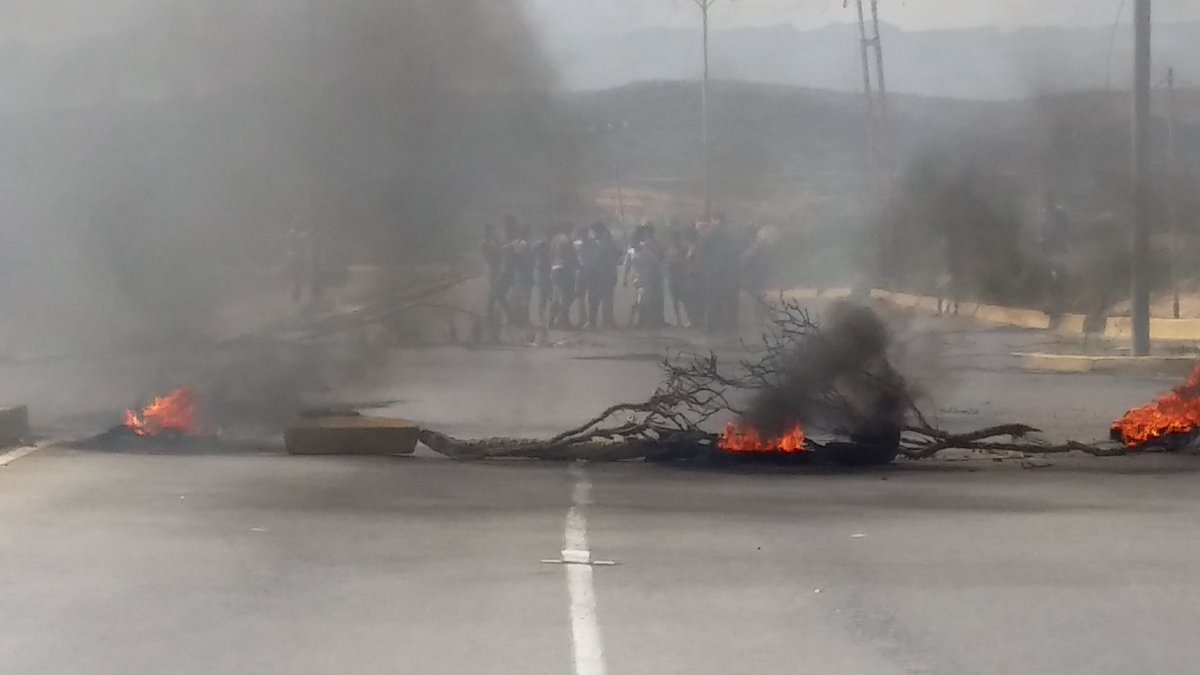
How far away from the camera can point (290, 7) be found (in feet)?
44.5

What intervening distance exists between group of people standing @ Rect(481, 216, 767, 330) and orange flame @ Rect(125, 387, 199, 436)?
2.82 meters

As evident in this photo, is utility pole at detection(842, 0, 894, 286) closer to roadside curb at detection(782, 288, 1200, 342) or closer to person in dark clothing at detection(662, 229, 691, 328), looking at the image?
roadside curb at detection(782, 288, 1200, 342)

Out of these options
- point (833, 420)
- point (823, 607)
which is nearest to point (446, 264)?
point (833, 420)

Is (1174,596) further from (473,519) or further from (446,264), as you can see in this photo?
(446,264)

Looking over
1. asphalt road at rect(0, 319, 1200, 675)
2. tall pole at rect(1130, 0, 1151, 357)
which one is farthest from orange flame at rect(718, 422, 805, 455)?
tall pole at rect(1130, 0, 1151, 357)

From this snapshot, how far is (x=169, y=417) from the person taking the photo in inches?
470

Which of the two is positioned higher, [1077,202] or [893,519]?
[1077,202]

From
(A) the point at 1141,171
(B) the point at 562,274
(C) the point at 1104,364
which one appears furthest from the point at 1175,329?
(B) the point at 562,274

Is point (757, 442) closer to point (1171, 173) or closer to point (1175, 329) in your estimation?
point (1171, 173)

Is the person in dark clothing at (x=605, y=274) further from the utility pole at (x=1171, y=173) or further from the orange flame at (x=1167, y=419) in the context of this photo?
the utility pole at (x=1171, y=173)

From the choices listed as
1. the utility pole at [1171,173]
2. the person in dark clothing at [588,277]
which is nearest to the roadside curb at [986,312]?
the utility pole at [1171,173]

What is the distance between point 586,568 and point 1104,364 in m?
11.0

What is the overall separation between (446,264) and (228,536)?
5845mm

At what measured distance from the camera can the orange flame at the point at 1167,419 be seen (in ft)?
38.3
